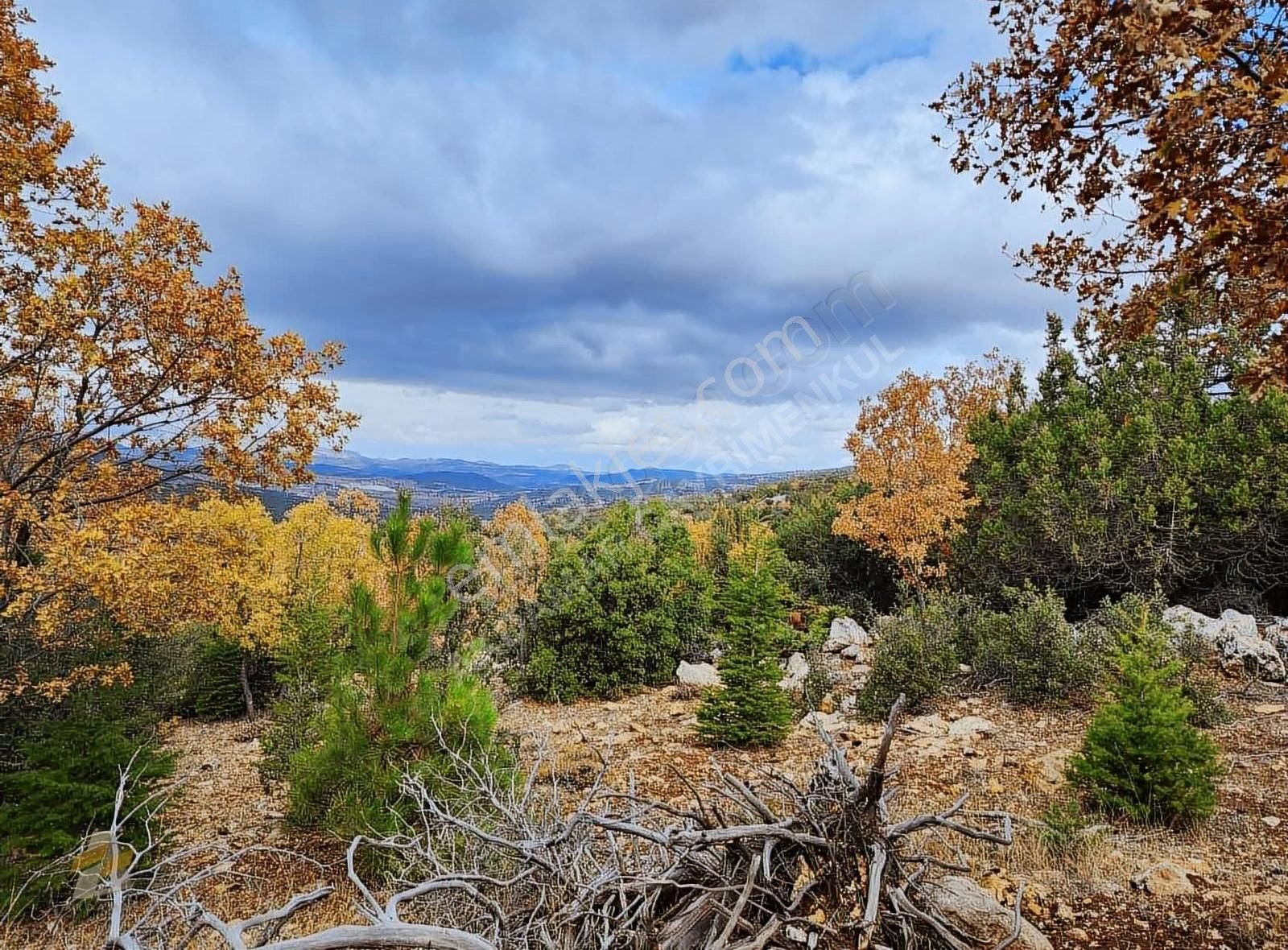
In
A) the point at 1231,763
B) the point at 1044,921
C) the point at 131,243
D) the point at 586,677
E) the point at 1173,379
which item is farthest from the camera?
the point at 1173,379

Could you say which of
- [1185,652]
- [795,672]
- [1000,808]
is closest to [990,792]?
[1000,808]

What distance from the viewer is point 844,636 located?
11.6 m

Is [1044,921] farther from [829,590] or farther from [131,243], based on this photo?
[829,590]

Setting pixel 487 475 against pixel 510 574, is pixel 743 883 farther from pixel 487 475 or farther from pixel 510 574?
pixel 487 475

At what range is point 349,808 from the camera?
14.6 feet

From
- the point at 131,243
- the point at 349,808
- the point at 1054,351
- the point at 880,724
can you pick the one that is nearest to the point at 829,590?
the point at 1054,351

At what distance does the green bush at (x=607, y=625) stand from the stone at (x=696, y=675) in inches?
15.9

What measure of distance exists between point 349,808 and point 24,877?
2.43 m

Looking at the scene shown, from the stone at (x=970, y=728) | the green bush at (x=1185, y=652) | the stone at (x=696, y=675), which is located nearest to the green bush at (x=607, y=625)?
the stone at (x=696, y=675)

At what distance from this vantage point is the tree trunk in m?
12.2

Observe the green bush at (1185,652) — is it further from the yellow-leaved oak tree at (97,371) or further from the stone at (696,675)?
the yellow-leaved oak tree at (97,371)

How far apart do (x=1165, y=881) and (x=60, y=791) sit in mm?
7171

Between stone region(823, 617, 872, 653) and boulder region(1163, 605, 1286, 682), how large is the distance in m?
4.14

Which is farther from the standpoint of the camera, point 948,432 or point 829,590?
point 829,590
